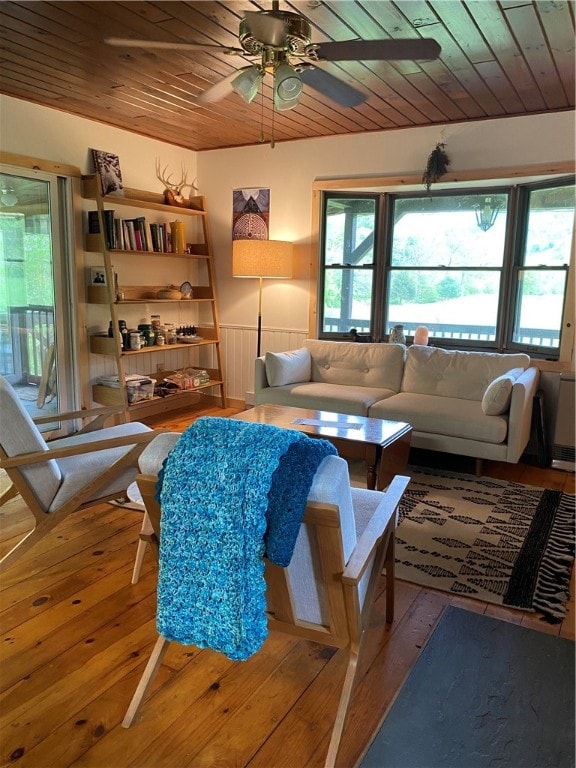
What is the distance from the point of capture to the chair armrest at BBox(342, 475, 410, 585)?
142 centimetres

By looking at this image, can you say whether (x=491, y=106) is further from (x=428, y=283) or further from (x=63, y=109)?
(x=63, y=109)

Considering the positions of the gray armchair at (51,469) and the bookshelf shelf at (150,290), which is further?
the bookshelf shelf at (150,290)

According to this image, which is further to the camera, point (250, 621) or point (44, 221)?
point (44, 221)

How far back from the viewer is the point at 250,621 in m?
1.39

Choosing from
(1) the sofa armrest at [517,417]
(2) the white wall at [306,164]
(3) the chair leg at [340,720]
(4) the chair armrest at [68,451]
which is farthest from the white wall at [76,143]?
(3) the chair leg at [340,720]

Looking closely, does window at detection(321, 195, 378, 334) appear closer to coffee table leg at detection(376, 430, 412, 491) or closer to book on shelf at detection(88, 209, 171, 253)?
book on shelf at detection(88, 209, 171, 253)

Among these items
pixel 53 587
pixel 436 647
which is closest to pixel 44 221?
pixel 53 587

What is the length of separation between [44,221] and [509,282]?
3.67 metres

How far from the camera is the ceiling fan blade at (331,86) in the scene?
2551 mm

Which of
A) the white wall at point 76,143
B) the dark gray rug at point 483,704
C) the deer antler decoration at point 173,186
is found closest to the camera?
the dark gray rug at point 483,704

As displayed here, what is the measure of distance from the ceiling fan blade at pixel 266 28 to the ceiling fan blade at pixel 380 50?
0.17 metres

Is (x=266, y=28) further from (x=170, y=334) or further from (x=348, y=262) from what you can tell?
(x=170, y=334)

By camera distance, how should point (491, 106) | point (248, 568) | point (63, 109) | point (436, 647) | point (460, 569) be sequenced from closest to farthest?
point (248, 568) → point (436, 647) → point (460, 569) → point (491, 106) → point (63, 109)

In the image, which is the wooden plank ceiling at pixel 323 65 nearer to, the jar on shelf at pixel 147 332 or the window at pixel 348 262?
the window at pixel 348 262
